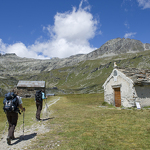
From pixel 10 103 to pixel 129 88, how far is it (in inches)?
599

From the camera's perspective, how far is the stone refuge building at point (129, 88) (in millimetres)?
17266

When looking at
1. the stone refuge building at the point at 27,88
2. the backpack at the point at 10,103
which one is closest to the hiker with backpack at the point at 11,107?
the backpack at the point at 10,103

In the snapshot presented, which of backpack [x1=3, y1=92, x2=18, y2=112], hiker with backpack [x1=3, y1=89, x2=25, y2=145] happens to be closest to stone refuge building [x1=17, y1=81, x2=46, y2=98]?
hiker with backpack [x1=3, y1=89, x2=25, y2=145]

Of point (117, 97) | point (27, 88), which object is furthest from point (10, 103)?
point (27, 88)

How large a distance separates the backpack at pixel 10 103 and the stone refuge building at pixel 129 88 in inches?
573

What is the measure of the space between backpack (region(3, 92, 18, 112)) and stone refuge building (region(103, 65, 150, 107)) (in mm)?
14564

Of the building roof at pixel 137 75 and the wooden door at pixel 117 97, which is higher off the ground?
the building roof at pixel 137 75

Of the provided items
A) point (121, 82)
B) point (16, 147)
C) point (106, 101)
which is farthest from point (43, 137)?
point (106, 101)

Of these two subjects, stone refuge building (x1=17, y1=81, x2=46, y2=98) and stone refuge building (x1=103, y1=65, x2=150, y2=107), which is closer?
stone refuge building (x1=103, y1=65, x2=150, y2=107)

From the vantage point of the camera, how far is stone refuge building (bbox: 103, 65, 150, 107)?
56.6 feet

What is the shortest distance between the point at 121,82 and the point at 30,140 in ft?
51.1

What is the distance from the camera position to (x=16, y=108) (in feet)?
21.7

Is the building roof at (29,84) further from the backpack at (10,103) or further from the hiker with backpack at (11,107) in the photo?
the backpack at (10,103)

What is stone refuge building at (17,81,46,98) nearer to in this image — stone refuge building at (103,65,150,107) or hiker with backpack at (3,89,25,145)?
stone refuge building at (103,65,150,107)
